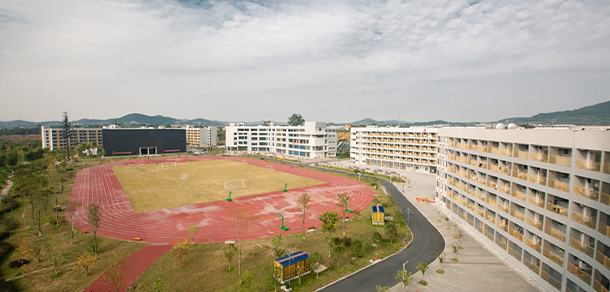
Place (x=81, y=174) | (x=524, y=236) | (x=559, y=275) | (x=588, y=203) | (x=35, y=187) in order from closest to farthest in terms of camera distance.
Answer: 1. (x=588, y=203)
2. (x=559, y=275)
3. (x=524, y=236)
4. (x=35, y=187)
5. (x=81, y=174)

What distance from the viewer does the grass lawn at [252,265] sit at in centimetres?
1778

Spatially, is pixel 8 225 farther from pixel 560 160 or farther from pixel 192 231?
pixel 560 160

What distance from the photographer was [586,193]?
14984 millimetres

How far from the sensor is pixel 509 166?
874 inches

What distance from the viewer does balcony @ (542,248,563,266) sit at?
646 inches

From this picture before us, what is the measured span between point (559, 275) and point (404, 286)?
9.56 m

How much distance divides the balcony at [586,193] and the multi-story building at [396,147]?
42931 mm

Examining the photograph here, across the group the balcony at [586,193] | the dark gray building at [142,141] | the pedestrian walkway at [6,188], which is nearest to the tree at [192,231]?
the balcony at [586,193]

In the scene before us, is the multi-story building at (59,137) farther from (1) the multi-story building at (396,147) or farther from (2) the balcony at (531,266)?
(2) the balcony at (531,266)

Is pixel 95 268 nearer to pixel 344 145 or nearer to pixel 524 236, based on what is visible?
pixel 524 236

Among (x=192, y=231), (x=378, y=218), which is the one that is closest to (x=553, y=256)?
(x=378, y=218)

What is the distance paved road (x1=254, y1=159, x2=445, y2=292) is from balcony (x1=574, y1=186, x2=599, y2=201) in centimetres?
1080

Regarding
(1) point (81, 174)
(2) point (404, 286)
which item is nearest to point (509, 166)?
(2) point (404, 286)

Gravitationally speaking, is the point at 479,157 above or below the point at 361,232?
above
